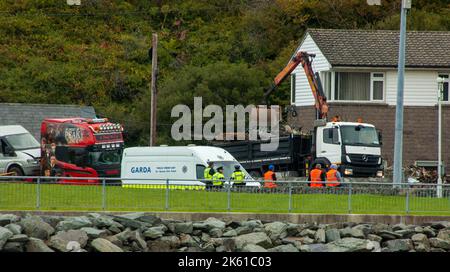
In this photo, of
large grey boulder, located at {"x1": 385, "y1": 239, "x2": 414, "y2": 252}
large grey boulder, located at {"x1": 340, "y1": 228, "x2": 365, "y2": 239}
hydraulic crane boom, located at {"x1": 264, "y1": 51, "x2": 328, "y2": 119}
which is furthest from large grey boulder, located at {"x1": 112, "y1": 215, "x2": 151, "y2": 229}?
hydraulic crane boom, located at {"x1": 264, "y1": 51, "x2": 328, "y2": 119}

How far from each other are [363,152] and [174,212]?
15272mm

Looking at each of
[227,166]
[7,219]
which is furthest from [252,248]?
[227,166]

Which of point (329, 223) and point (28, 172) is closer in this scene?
point (329, 223)

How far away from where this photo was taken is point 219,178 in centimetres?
3503

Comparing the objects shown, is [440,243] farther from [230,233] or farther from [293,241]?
[230,233]

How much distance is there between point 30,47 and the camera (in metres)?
69.5

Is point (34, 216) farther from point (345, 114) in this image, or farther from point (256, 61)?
point (256, 61)

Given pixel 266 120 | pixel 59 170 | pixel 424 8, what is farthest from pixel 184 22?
pixel 59 170

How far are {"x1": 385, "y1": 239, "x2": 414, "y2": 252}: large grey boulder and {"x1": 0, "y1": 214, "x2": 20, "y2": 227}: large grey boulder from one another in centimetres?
898

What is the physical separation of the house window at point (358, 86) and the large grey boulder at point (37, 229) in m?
25.9

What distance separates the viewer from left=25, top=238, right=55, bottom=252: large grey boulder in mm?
27500

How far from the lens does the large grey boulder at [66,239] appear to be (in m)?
27.9

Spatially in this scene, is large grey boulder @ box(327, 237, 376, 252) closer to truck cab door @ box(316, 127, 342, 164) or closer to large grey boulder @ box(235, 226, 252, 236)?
large grey boulder @ box(235, 226, 252, 236)
